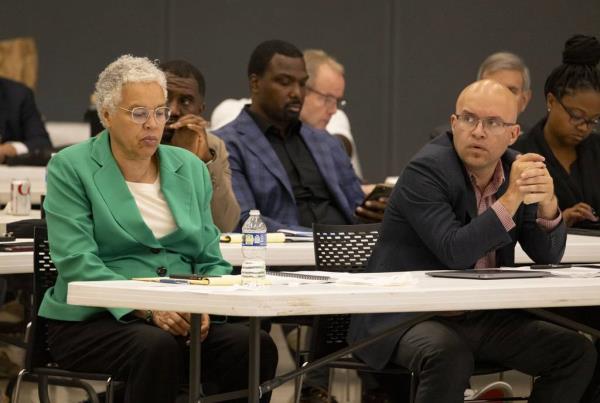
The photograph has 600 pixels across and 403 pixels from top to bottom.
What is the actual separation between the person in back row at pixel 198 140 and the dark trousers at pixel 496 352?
4.26 feet

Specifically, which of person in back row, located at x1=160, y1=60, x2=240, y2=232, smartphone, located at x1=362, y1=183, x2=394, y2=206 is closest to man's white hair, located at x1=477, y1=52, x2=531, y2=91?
smartphone, located at x1=362, y1=183, x2=394, y2=206

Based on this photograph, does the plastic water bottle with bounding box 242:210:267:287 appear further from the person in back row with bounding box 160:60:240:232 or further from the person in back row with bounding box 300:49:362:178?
the person in back row with bounding box 300:49:362:178

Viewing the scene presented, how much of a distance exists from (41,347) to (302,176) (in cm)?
218

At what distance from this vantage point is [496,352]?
3891mm

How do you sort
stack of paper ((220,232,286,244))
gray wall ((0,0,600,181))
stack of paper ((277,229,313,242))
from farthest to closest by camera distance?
gray wall ((0,0,600,181))
stack of paper ((277,229,313,242))
stack of paper ((220,232,286,244))

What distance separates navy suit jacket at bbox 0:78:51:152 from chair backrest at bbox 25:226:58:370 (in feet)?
14.0

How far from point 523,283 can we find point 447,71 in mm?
7166

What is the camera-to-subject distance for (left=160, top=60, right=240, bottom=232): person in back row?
16.2 ft

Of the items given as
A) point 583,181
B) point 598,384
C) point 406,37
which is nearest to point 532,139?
point 583,181

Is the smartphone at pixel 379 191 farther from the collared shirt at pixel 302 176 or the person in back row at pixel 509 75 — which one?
the person in back row at pixel 509 75

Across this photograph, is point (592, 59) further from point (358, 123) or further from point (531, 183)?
point (358, 123)

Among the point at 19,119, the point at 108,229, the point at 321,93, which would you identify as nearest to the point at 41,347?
the point at 108,229

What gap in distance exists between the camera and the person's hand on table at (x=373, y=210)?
5.11 m

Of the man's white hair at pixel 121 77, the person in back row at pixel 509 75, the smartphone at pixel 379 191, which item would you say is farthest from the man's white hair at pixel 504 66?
the man's white hair at pixel 121 77
